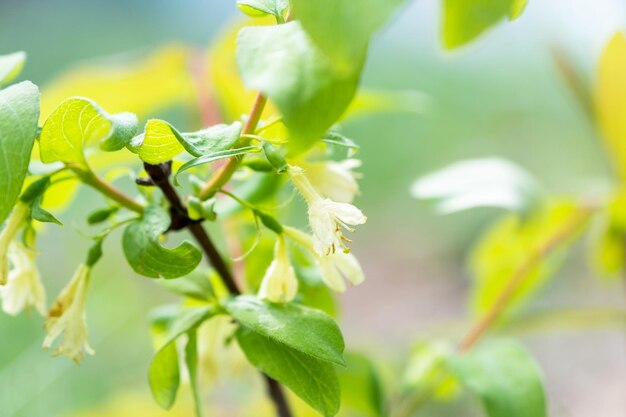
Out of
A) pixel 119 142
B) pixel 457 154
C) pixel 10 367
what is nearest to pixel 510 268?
pixel 119 142

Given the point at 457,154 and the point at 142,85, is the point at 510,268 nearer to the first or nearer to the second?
the point at 142,85

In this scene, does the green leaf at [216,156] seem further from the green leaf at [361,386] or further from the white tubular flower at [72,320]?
the green leaf at [361,386]

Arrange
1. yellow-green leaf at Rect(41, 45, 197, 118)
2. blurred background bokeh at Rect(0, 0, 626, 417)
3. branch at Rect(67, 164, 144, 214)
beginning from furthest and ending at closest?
1. blurred background bokeh at Rect(0, 0, 626, 417)
2. yellow-green leaf at Rect(41, 45, 197, 118)
3. branch at Rect(67, 164, 144, 214)

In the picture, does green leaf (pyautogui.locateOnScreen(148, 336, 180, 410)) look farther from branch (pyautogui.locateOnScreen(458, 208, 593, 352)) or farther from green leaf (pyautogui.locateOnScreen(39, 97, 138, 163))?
branch (pyautogui.locateOnScreen(458, 208, 593, 352))

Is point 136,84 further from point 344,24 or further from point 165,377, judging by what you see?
point 344,24

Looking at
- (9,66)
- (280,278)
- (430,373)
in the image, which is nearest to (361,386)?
(430,373)

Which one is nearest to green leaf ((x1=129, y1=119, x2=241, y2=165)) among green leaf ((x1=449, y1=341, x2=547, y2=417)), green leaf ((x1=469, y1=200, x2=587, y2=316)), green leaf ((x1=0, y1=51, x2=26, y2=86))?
green leaf ((x1=0, y1=51, x2=26, y2=86))
